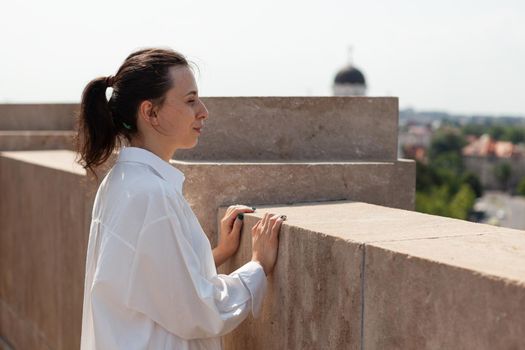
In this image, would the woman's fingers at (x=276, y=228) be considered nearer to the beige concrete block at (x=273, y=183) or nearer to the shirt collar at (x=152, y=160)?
the shirt collar at (x=152, y=160)

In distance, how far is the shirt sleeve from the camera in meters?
2.24

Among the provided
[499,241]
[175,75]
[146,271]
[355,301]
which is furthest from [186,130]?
[499,241]

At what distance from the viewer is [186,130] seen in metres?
2.52

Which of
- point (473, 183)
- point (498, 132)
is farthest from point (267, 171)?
point (498, 132)

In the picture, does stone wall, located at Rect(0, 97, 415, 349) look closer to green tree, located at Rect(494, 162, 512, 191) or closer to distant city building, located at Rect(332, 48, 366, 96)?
distant city building, located at Rect(332, 48, 366, 96)

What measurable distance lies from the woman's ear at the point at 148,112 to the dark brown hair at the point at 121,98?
0.01m

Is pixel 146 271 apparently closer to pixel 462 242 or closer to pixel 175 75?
pixel 175 75

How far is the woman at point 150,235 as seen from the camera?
2.25 meters

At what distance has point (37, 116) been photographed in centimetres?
793

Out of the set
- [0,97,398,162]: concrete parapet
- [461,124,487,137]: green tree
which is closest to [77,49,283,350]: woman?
[0,97,398,162]: concrete parapet

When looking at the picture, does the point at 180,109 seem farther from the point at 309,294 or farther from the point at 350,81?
the point at 350,81

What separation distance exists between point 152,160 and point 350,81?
239ft

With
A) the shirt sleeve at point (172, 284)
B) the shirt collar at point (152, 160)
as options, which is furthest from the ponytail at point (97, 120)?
the shirt sleeve at point (172, 284)

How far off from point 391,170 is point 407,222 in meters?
0.93
